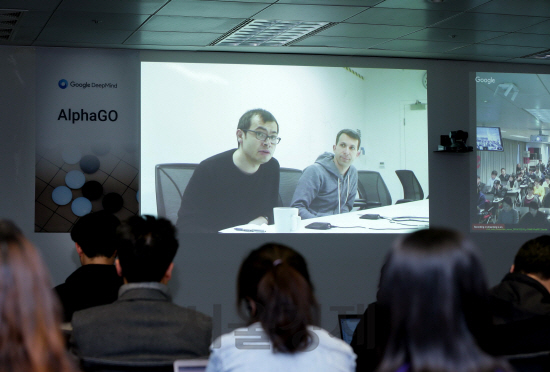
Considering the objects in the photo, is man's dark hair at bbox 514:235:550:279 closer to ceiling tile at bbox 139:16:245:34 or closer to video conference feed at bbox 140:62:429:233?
ceiling tile at bbox 139:16:245:34

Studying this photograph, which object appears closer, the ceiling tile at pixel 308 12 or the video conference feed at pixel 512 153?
the ceiling tile at pixel 308 12

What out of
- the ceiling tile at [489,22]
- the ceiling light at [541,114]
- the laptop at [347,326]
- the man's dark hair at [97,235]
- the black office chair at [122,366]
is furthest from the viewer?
the ceiling light at [541,114]

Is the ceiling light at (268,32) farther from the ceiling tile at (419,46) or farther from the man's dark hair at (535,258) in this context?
the man's dark hair at (535,258)

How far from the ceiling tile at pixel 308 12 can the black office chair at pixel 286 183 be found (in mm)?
1705

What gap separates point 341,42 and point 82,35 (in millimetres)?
2329

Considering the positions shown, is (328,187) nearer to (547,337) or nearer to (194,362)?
(547,337)

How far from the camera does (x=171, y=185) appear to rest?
573 centimetres

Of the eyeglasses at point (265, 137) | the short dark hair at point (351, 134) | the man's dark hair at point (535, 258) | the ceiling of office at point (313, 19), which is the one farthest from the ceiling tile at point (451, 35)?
the man's dark hair at point (535, 258)

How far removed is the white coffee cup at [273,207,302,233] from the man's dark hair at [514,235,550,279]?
136 inches

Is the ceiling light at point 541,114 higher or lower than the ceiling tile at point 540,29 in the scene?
lower

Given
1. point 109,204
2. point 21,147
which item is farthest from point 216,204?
point 21,147

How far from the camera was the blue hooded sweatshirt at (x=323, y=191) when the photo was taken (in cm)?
592

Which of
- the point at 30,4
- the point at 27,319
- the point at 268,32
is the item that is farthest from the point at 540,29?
the point at 27,319

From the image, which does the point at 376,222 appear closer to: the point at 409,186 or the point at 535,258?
the point at 409,186
